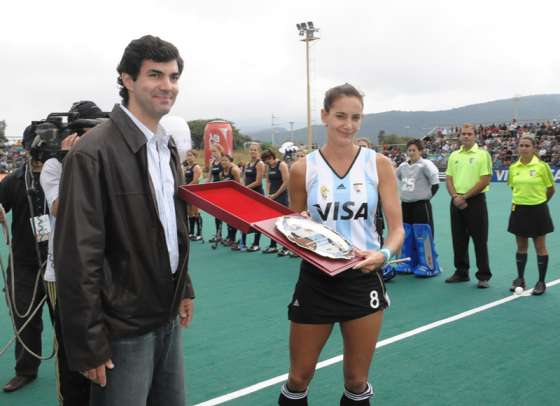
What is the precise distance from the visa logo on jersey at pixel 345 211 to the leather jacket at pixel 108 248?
948 millimetres

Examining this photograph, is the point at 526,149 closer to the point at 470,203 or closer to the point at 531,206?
the point at 531,206

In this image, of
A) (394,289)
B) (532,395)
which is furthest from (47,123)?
(394,289)

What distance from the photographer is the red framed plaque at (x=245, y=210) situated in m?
2.08

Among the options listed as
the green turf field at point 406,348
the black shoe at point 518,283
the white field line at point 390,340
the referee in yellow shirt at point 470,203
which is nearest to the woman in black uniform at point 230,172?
the green turf field at point 406,348

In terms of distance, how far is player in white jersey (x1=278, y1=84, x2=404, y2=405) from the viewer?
2.57 m

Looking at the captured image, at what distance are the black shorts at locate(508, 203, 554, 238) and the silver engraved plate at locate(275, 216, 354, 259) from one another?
4532 millimetres

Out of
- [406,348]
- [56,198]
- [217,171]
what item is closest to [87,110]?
[56,198]

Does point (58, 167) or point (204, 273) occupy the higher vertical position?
point (58, 167)

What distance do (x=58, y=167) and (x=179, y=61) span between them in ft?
4.36

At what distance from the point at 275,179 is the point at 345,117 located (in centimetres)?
720

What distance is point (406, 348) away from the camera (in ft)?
14.8

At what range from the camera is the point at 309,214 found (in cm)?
273

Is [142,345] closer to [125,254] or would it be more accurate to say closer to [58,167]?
[125,254]

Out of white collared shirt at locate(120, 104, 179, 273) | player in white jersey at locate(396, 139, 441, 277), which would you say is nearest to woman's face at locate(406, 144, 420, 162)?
player in white jersey at locate(396, 139, 441, 277)
